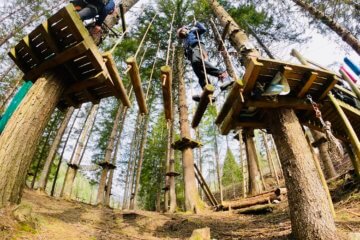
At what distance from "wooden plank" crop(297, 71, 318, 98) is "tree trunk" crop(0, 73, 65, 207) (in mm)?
3400

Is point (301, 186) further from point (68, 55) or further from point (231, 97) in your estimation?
point (68, 55)

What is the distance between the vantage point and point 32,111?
3.36 metres

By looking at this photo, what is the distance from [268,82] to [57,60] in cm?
286

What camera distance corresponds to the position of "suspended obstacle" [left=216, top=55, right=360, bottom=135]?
3758 mm

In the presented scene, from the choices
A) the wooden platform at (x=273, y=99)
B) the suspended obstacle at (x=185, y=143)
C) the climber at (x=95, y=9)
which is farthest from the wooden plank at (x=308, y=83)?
the suspended obstacle at (x=185, y=143)

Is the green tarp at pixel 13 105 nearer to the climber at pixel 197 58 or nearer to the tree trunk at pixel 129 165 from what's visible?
the climber at pixel 197 58

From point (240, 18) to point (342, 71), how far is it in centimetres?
526

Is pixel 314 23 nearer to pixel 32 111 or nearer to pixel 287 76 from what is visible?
pixel 287 76

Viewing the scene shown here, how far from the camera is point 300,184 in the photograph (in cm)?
362

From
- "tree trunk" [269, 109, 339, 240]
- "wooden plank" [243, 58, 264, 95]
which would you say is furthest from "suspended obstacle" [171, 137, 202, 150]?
"wooden plank" [243, 58, 264, 95]

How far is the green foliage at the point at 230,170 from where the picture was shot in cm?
2628

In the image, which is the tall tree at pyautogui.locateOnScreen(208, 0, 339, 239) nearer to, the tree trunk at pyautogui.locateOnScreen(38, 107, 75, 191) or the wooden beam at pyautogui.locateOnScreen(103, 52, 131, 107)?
the wooden beam at pyautogui.locateOnScreen(103, 52, 131, 107)

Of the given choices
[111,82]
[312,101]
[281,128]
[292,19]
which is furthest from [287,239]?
[292,19]

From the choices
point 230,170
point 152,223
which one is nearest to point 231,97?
point 152,223
